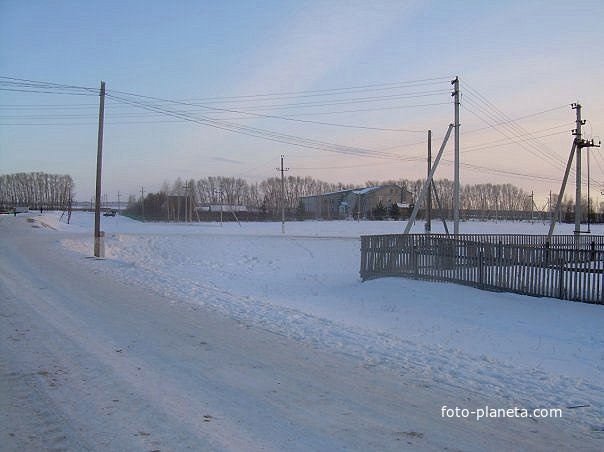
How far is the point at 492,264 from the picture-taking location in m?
13.2

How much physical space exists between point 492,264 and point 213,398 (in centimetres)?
970

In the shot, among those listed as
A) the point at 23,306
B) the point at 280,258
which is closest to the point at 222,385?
the point at 23,306

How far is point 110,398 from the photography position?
208 inches

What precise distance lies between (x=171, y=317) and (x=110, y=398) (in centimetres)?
471

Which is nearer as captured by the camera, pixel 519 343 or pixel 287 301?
pixel 519 343

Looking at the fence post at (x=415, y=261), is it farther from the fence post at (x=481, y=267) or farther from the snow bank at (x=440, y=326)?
the fence post at (x=481, y=267)

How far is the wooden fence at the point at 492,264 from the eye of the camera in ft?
37.6

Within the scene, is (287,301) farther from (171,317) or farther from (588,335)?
(588,335)

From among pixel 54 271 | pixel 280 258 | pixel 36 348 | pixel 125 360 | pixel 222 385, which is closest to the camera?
pixel 222 385

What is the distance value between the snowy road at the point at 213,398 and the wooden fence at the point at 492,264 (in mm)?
6688

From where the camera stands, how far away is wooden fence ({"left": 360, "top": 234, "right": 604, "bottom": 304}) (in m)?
11.5

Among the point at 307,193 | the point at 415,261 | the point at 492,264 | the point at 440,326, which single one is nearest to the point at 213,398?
the point at 440,326

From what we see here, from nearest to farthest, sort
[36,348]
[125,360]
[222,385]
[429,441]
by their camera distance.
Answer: [429,441]
[222,385]
[125,360]
[36,348]

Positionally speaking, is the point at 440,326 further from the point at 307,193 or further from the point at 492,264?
the point at 307,193
